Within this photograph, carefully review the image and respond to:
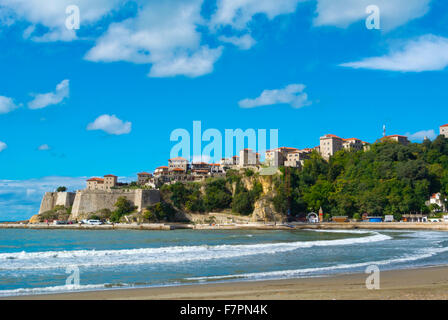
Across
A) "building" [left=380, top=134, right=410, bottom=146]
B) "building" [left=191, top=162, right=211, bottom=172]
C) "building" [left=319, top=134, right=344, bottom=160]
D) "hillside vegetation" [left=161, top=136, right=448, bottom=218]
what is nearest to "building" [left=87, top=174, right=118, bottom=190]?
"hillside vegetation" [left=161, top=136, right=448, bottom=218]

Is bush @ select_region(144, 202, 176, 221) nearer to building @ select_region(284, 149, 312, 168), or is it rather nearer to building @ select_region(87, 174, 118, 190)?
building @ select_region(87, 174, 118, 190)

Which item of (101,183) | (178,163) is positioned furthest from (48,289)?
(178,163)

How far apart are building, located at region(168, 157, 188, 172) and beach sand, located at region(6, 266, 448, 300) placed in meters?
88.6

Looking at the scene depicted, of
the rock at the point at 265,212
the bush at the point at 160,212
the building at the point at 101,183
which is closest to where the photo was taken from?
the rock at the point at 265,212

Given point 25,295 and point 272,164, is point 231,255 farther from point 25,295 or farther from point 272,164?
point 272,164

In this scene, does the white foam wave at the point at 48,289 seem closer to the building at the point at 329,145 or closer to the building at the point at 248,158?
the building at the point at 329,145

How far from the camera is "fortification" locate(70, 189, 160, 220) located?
2879 inches

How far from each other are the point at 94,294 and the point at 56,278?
394 cm

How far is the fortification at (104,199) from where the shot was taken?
73.1m

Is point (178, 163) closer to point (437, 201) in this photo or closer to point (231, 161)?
point (231, 161)

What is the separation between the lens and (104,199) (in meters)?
74.0

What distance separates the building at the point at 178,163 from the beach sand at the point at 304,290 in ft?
291

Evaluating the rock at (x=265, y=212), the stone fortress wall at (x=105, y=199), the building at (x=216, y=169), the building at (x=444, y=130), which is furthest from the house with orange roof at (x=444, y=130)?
the stone fortress wall at (x=105, y=199)

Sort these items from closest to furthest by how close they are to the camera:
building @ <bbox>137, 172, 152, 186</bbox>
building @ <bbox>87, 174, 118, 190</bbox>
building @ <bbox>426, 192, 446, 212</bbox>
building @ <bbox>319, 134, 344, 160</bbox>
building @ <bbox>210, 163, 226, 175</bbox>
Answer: building @ <bbox>426, 192, 446, 212</bbox>
building @ <bbox>319, 134, 344, 160</bbox>
building @ <bbox>87, 174, 118, 190</bbox>
building @ <bbox>137, 172, 152, 186</bbox>
building @ <bbox>210, 163, 226, 175</bbox>
